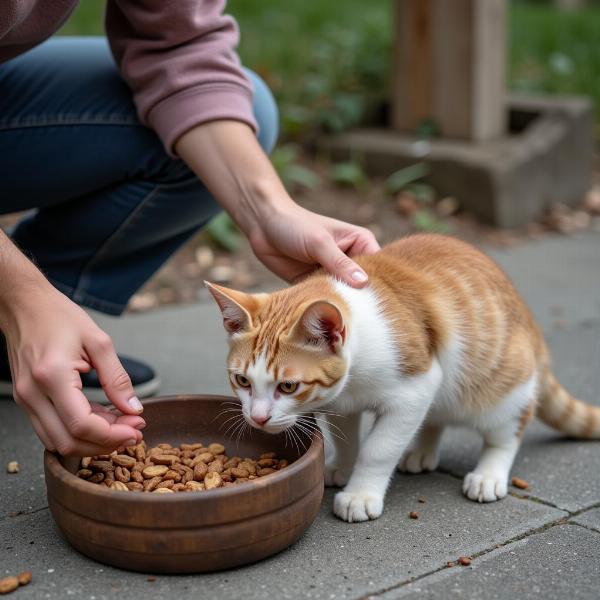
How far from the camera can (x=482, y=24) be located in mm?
4668

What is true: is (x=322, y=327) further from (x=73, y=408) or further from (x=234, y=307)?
(x=73, y=408)

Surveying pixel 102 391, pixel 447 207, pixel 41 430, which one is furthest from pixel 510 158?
pixel 41 430

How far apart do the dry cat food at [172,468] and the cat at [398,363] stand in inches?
5.1

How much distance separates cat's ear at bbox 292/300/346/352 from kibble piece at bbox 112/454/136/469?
0.46m

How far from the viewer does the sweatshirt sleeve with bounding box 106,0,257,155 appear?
2.41m

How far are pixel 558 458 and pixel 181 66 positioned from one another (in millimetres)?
1448

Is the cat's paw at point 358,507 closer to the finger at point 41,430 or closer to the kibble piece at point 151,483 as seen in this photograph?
the kibble piece at point 151,483

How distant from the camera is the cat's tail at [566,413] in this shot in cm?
237

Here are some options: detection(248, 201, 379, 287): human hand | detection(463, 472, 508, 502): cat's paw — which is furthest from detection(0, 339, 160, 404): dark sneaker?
detection(463, 472, 508, 502): cat's paw

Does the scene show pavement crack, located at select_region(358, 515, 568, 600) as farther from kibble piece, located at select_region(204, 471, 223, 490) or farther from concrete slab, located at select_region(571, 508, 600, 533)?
kibble piece, located at select_region(204, 471, 223, 490)

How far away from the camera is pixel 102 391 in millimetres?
2680

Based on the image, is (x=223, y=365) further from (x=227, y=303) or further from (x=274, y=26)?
(x=274, y=26)

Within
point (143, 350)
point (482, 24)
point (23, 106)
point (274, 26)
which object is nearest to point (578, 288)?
point (482, 24)

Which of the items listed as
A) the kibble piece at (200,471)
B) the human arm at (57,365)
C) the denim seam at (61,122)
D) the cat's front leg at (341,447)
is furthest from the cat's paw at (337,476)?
the denim seam at (61,122)
